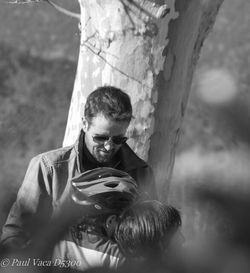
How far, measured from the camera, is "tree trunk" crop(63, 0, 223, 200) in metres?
3.06

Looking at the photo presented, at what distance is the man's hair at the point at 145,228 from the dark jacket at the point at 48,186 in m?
0.18

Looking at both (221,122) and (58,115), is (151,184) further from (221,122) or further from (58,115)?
(58,115)

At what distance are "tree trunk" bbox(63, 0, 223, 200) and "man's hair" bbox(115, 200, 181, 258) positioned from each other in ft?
4.20

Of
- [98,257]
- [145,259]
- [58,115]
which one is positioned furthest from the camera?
[58,115]

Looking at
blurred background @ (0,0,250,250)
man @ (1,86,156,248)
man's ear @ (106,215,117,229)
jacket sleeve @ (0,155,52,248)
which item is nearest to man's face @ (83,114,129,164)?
man @ (1,86,156,248)

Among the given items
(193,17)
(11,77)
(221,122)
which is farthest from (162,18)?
(11,77)

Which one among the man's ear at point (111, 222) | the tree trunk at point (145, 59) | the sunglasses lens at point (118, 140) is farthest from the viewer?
the tree trunk at point (145, 59)

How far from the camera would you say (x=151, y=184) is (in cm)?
227

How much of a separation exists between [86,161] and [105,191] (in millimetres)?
278

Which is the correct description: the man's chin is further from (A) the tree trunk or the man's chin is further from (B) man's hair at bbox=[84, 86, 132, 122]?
(A) the tree trunk

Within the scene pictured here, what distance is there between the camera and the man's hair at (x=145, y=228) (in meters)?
1.81

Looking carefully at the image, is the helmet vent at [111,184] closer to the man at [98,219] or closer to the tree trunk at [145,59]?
the man at [98,219]

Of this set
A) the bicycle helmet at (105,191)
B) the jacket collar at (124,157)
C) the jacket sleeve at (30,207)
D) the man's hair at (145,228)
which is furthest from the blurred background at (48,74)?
the man's hair at (145,228)

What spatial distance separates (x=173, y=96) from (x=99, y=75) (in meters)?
0.33
